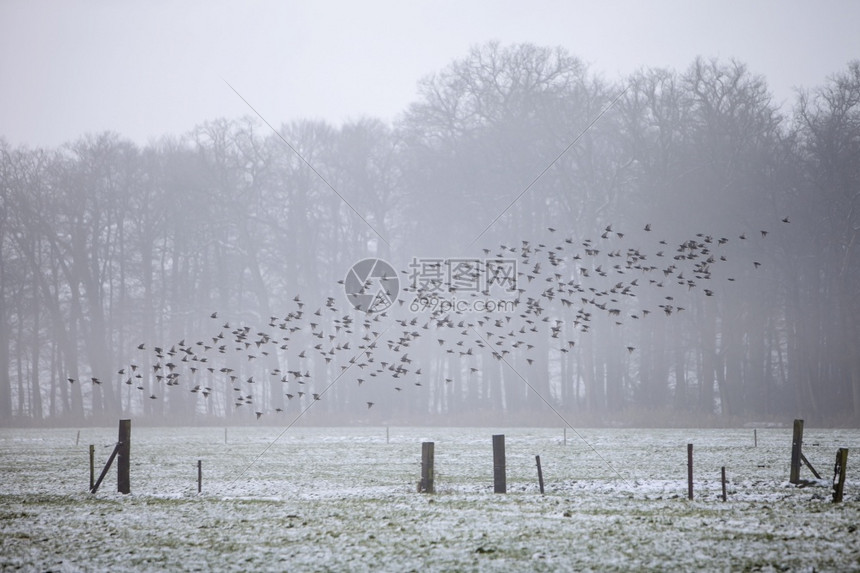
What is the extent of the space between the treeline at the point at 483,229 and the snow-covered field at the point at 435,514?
16.7 meters

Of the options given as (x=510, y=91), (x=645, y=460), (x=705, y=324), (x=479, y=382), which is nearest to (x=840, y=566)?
(x=645, y=460)

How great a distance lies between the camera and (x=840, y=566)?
11031mm

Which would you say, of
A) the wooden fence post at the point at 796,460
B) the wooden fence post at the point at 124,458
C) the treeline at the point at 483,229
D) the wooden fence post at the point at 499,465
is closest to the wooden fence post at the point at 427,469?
the wooden fence post at the point at 499,465

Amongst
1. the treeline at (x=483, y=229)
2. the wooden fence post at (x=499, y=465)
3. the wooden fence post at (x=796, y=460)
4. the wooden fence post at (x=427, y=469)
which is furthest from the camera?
the treeline at (x=483, y=229)

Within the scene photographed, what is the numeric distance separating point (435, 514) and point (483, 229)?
37409mm

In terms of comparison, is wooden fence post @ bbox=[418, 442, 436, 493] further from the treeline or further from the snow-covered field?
the treeline

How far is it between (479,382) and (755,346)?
1975cm

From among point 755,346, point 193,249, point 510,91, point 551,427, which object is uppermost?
point 510,91

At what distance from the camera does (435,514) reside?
1554 cm

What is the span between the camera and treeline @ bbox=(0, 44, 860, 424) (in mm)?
46656

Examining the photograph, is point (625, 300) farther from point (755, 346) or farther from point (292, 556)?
point (292, 556)

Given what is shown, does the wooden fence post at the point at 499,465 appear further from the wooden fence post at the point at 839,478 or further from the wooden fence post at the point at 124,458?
the wooden fence post at the point at 124,458

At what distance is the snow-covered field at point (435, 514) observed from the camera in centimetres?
1209

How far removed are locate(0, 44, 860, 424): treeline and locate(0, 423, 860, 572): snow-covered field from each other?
16.7m
